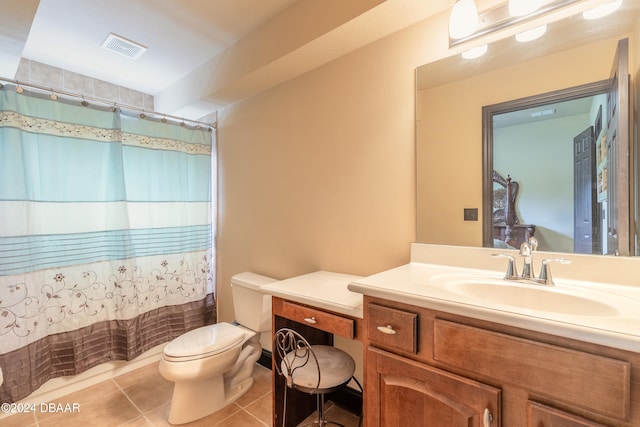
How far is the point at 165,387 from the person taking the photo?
1976mm

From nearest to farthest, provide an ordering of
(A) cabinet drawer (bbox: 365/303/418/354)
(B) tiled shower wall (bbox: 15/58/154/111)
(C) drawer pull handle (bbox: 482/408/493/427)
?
(C) drawer pull handle (bbox: 482/408/493/427) < (A) cabinet drawer (bbox: 365/303/418/354) < (B) tiled shower wall (bbox: 15/58/154/111)

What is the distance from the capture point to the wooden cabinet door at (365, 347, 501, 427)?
81 cm

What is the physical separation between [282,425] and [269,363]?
2.42 ft

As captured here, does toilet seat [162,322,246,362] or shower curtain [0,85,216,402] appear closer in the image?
toilet seat [162,322,246,362]

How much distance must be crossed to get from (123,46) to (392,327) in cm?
250

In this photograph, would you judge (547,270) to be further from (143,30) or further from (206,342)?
(143,30)

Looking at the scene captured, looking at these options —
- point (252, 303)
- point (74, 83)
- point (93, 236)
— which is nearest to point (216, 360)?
point (252, 303)

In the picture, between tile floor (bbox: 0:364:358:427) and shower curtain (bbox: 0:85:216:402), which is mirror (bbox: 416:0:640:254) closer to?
tile floor (bbox: 0:364:358:427)

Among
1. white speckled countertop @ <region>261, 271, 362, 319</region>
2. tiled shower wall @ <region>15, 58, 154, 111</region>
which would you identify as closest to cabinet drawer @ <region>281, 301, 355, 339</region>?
white speckled countertop @ <region>261, 271, 362, 319</region>

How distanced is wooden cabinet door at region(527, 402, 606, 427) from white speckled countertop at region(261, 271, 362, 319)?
1.86 ft

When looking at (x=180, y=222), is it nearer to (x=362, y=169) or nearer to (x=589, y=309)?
(x=362, y=169)

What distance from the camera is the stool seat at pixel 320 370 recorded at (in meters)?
1.24

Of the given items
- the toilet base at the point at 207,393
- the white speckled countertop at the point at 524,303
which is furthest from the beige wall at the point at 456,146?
the toilet base at the point at 207,393

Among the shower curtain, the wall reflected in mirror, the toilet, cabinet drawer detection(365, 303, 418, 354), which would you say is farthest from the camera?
the shower curtain
